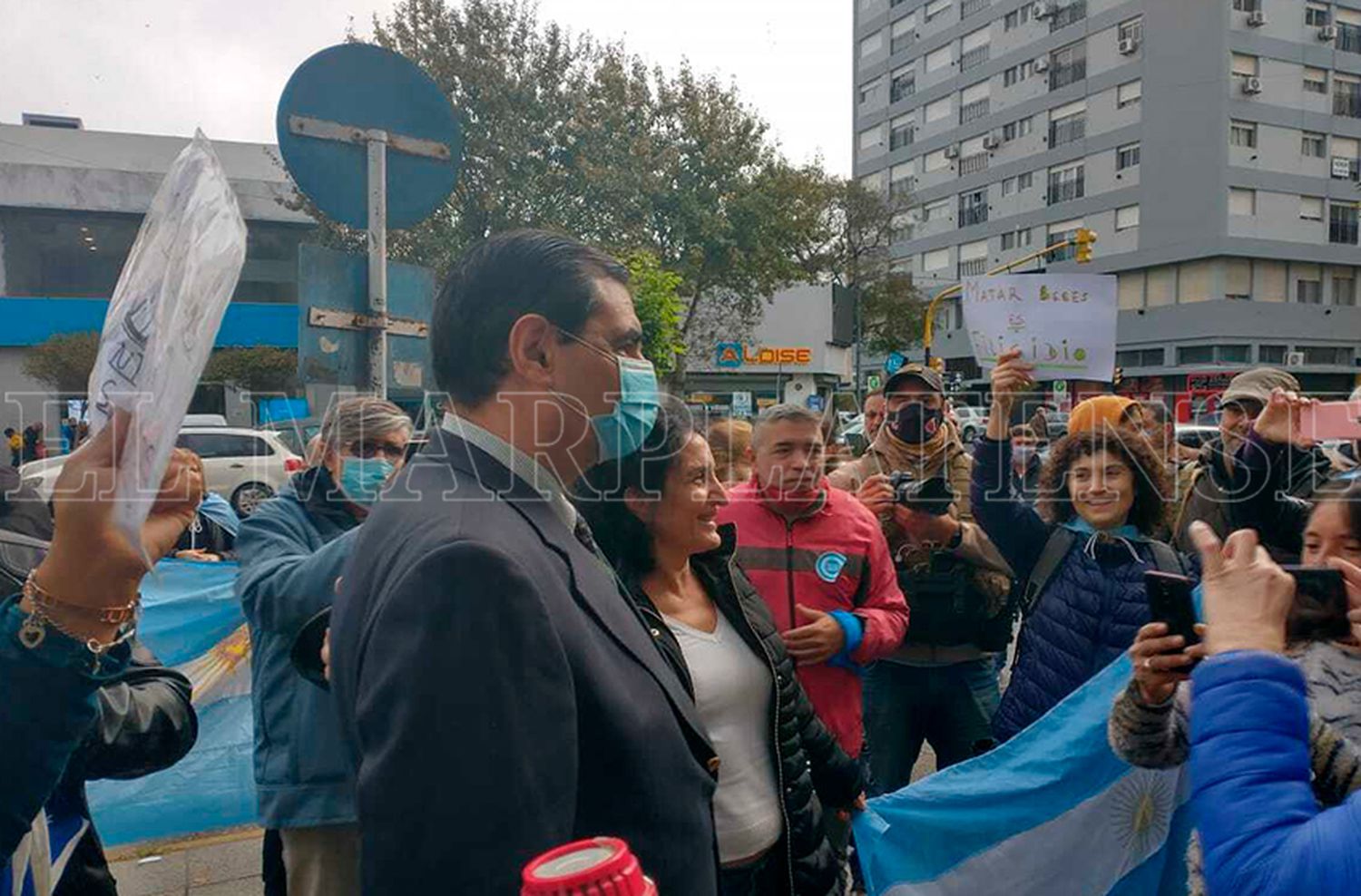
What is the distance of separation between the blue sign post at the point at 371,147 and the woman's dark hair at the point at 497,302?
2038mm

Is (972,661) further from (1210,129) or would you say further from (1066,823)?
(1210,129)

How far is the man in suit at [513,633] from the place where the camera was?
1045 millimetres

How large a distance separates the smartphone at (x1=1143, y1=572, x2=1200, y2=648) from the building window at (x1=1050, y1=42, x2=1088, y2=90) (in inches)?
1829

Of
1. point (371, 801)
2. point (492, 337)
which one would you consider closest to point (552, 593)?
point (371, 801)

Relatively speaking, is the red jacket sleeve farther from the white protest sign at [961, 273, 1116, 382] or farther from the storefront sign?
the storefront sign

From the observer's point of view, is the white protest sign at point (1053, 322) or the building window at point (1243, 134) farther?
the building window at point (1243, 134)

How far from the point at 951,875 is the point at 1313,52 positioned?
1870 inches

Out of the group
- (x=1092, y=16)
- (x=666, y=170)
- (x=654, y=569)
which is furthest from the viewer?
(x=1092, y=16)

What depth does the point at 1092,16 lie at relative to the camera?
40.6 meters

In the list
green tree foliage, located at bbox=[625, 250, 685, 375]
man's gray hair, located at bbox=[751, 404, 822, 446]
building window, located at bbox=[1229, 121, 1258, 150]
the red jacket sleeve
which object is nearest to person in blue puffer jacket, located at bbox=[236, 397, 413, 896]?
man's gray hair, located at bbox=[751, 404, 822, 446]

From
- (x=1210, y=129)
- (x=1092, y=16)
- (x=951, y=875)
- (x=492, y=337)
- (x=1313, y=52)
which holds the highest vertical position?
(x=1092, y=16)

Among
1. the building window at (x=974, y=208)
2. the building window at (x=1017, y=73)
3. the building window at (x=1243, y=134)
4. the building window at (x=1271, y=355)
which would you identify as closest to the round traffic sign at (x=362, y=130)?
the building window at (x=1271, y=355)

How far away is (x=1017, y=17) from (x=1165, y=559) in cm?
4960

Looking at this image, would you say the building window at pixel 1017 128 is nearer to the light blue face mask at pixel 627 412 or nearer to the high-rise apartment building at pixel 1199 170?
the high-rise apartment building at pixel 1199 170
